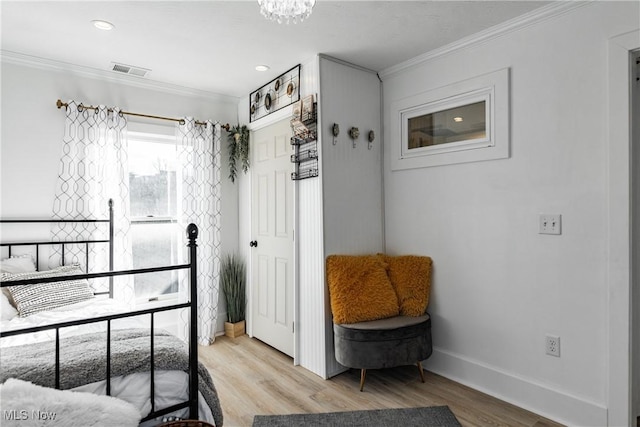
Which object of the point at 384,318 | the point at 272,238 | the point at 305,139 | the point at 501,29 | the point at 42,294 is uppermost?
the point at 501,29

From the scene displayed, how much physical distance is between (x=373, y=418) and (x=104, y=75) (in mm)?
3450

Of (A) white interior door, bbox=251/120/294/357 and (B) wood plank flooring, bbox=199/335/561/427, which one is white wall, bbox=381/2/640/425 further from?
(A) white interior door, bbox=251/120/294/357

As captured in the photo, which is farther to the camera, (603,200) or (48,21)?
(48,21)

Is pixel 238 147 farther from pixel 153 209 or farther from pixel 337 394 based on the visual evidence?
pixel 337 394

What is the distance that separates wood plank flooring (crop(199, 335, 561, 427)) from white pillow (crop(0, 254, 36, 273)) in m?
1.55

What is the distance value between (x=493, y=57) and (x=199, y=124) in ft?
8.73

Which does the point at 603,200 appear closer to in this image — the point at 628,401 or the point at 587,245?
the point at 587,245

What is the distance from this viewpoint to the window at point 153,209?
3.44 meters

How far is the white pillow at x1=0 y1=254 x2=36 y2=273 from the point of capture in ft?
8.56

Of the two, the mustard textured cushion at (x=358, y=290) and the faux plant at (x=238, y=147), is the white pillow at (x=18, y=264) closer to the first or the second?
the faux plant at (x=238, y=147)

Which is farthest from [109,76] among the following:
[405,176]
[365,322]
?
[365,322]

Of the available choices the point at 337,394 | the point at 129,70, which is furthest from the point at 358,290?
the point at 129,70

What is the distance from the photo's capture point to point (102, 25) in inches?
93.3

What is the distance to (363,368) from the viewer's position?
2.54 m
